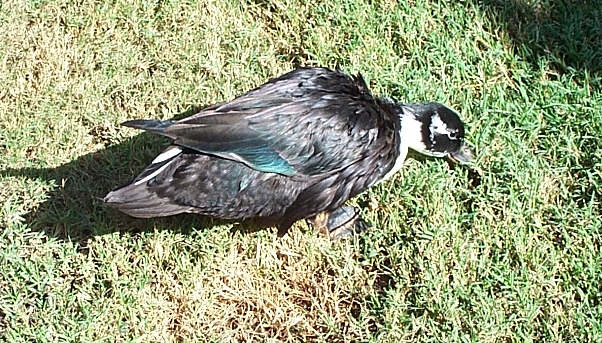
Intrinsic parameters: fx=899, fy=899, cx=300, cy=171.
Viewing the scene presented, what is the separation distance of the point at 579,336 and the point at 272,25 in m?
2.55

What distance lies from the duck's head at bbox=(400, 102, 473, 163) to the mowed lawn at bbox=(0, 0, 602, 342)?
0.09 meters

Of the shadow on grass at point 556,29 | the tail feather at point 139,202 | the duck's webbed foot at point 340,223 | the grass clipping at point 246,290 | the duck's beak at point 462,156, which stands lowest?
the grass clipping at point 246,290

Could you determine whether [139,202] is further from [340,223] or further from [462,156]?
[462,156]

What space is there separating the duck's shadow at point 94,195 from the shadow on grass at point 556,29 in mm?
1819

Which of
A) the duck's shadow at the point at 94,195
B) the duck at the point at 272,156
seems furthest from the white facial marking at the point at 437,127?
the duck's shadow at the point at 94,195

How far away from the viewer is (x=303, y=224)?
14.9 ft

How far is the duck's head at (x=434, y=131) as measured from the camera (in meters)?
4.46

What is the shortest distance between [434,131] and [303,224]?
80 centimetres

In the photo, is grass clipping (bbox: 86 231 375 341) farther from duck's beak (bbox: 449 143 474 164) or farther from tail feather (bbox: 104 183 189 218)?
duck's beak (bbox: 449 143 474 164)

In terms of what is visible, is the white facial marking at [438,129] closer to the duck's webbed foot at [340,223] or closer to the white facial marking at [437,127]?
the white facial marking at [437,127]

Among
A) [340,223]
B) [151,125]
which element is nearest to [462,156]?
[340,223]

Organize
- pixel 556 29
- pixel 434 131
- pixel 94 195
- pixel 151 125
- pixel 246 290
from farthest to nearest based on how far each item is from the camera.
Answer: pixel 556 29 < pixel 94 195 < pixel 434 131 < pixel 246 290 < pixel 151 125

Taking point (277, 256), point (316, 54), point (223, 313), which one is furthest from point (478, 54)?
point (223, 313)

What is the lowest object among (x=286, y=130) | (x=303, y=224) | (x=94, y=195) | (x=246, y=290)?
(x=246, y=290)
